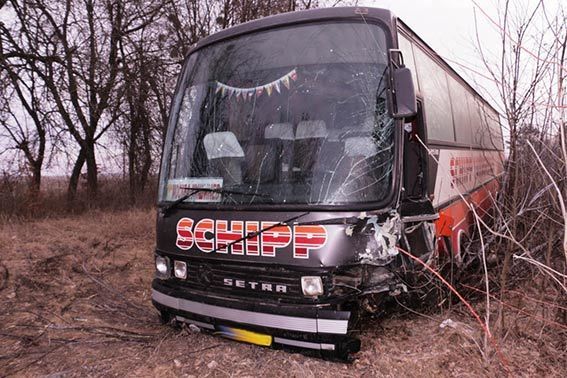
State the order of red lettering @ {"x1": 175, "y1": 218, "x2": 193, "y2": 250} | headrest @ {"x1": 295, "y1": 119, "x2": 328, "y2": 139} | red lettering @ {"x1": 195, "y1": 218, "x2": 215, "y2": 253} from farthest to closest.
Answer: red lettering @ {"x1": 175, "y1": 218, "x2": 193, "y2": 250} < red lettering @ {"x1": 195, "y1": 218, "x2": 215, "y2": 253} < headrest @ {"x1": 295, "y1": 119, "x2": 328, "y2": 139}

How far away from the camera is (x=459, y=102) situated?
6250mm

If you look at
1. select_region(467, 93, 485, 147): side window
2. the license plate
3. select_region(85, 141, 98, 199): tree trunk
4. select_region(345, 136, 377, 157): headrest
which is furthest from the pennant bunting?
select_region(85, 141, 98, 199): tree trunk

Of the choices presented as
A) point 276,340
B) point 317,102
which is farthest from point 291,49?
point 276,340

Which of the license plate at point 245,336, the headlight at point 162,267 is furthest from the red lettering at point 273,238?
the headlight at point 162,267

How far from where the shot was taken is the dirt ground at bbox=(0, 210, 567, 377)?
3262 millimetres

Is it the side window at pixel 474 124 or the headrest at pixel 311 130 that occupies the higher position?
the side window at pixel 474 124

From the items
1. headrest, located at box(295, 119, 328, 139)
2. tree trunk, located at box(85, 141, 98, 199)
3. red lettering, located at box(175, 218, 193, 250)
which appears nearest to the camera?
headrest, located at box(295, 119, 328, 139)

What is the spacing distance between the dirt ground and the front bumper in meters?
0.32

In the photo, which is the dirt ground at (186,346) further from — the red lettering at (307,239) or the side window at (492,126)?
the side window at (492,126)

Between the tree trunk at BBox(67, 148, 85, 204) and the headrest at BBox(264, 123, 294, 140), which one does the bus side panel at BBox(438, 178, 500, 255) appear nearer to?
the headrest at BBox(264, 123, 294, 140)

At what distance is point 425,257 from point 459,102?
136 inches

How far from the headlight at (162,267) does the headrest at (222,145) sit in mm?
1011

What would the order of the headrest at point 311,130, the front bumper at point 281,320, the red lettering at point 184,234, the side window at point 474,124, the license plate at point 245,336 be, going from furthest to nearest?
the side window at point 474,124 → the red lettering at point 184,234 → the headrest at point 311,130 → the license plate at point 245,336 → the front bumper at point 281,320

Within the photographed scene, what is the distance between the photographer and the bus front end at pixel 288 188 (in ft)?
10.2
